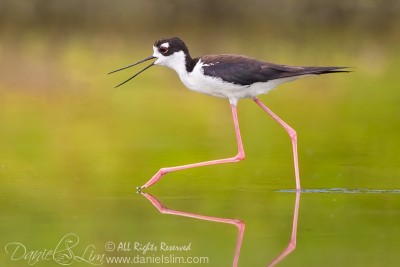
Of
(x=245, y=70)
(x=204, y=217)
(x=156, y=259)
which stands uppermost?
(x=156, y=259)

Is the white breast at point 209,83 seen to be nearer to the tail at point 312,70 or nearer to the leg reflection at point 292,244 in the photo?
the tail at point 312,70

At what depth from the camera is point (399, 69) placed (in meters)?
17.5

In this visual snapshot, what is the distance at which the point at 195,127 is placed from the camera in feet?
42.6

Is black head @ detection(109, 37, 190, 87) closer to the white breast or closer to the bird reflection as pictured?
the white breast

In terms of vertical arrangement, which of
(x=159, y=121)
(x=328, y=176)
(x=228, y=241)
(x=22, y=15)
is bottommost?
(x=22, y=15)

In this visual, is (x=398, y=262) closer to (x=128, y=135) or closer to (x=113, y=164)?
(x=113, y=164)

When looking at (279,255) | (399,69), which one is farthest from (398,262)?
(399,69)

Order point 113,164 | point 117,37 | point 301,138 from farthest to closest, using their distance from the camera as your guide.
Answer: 1. point 117,37
2. point 301,138
3. point 113,164

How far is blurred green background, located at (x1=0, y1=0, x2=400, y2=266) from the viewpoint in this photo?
8086 mm

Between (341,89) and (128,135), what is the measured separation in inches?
165

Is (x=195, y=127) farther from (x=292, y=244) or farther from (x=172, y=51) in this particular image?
(x=292, y=244)
